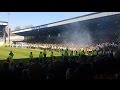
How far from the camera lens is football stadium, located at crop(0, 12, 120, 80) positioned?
6543 mm

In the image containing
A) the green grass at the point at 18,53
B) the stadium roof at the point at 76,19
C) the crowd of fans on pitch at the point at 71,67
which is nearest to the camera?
the crowd of fans on pitch at the point at 71,67

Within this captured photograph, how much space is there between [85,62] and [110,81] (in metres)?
0.76

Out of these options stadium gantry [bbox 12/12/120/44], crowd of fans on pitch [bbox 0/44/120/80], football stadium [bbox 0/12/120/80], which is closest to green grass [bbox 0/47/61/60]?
football stadium [bbox 0/12/120/80]

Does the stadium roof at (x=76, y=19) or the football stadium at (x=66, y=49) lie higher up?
the stadium roof at (x=76, y=19)

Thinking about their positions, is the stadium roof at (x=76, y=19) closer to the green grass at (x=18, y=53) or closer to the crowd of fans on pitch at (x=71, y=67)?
the green grass at (x=18, y=53)

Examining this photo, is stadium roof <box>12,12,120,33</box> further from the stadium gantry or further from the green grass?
the green grass

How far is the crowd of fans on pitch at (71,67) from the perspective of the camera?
21.0ft

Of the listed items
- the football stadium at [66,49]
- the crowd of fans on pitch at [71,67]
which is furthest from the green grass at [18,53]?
the crowd of fans on pitch at [71,67]

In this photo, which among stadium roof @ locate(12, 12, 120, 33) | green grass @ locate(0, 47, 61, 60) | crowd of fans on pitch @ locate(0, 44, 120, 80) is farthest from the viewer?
stadium roof @ locate(12, 12, 120, 33)

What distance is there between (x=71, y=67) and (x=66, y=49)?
2.23ft

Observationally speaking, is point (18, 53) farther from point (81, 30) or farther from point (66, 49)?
point (81, 30)

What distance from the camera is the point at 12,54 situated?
6621 mm

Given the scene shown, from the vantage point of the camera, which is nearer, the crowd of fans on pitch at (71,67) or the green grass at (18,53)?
the crowd of fans on pitch at (71,67)
